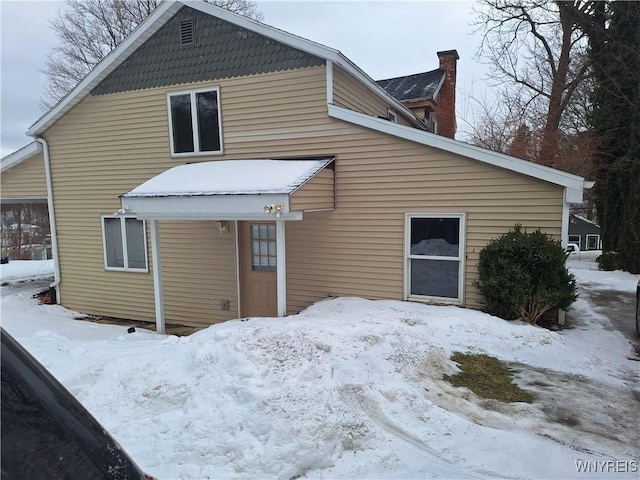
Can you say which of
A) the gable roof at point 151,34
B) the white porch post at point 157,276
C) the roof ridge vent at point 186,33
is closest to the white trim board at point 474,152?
the gable roof at point 151,34

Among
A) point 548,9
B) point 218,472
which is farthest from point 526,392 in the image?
point 548,9

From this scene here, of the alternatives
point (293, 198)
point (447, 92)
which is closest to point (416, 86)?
point (447, 92)

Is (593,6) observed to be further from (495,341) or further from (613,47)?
(495,341)

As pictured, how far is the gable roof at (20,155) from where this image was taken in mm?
10859

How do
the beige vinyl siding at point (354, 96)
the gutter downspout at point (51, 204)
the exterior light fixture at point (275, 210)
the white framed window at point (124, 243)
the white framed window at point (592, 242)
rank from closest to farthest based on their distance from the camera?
the exterior light fixture at point (275, 210)
the beige vinyl siding at point (354, 96)
the white framed window at point (124, 243)
the gutter downspout at point (51, 204)
the white framed window at point (592, 242)

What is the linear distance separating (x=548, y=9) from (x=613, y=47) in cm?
468

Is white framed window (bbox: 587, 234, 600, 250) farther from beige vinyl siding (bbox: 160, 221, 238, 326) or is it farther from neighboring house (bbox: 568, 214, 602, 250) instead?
beige vinyl siding (bbox: 160, 221, 238, 326)

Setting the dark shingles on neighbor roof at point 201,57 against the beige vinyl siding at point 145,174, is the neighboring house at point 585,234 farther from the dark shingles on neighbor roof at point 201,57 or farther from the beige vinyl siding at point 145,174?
the dark shingles on neighbor roof at point 201,57

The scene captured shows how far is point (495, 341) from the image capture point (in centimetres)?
588

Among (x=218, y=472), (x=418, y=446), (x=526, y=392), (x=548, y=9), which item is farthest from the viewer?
(x=548, y=9)

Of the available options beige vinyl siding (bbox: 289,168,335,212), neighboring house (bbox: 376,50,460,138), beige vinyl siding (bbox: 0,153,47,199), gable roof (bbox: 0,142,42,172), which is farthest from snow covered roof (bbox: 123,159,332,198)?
neighboring house (bbox: 376,50,460,138)

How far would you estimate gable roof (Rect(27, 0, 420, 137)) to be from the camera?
7864mm

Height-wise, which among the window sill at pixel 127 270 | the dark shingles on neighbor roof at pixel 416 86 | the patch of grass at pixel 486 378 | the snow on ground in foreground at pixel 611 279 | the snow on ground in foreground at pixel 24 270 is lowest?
the snow on ground in foreground at pixel 24 270

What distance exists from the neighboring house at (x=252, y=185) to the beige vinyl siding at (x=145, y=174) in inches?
1.5
